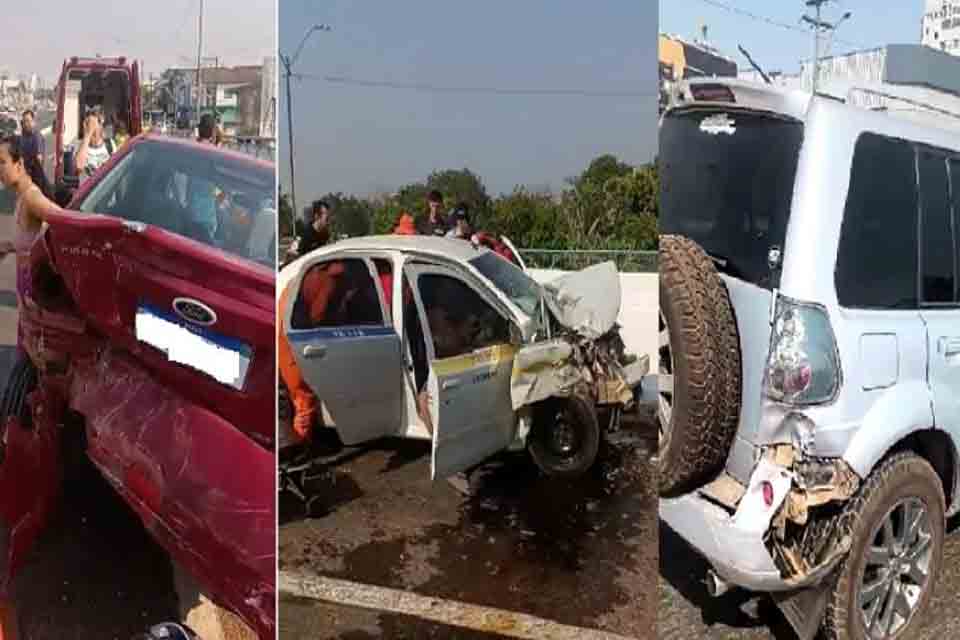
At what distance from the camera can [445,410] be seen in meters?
2.10

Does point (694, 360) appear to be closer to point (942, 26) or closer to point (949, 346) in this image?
point (949, 346)

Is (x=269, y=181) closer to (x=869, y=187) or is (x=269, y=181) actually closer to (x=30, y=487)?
(x=30, y=487)

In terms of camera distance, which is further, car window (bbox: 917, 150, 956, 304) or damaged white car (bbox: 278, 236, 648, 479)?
car window (bbox: 917, 150, 956, 304)

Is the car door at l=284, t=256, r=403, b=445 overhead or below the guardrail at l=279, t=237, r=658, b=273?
below

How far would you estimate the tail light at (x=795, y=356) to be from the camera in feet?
7.41

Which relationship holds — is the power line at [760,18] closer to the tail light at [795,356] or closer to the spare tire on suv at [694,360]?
the spare tire on suv at [694,360]

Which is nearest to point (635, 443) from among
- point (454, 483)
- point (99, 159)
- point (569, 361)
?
point (569, 361)

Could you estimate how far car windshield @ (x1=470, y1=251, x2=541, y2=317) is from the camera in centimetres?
211

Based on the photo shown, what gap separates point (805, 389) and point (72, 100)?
1.70 metres

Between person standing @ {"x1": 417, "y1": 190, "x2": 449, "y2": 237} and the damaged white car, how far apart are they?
0.07 ft

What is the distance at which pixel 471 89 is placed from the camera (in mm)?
2062

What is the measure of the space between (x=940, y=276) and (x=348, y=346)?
1.45 meters

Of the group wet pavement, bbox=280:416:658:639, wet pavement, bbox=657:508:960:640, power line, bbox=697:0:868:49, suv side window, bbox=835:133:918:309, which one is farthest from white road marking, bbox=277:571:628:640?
power line, bbox=697:0:868:49

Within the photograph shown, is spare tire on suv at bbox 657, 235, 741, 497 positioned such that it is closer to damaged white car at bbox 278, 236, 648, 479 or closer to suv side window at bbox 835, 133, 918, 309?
damaged white car at bbox 278, 236, 648, 479
